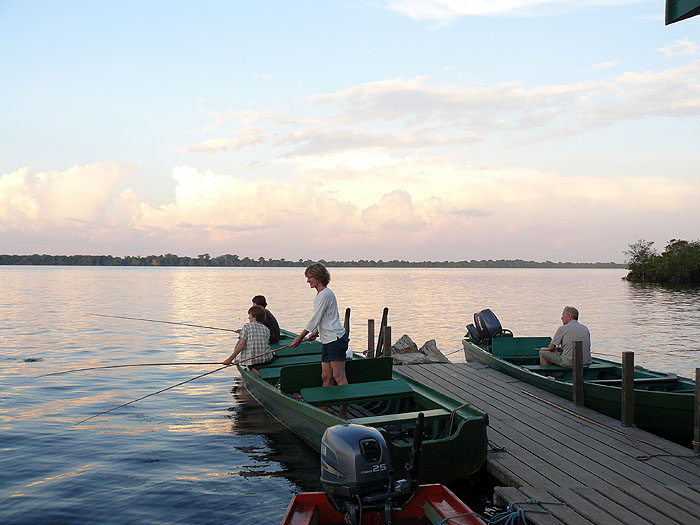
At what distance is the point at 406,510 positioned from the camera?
5508 mm

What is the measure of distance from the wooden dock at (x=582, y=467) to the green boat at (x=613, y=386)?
320 millimetres

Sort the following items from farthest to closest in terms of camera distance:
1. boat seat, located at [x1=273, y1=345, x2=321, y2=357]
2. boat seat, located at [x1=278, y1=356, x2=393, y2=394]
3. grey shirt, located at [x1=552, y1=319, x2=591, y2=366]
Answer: boat seat, located at [x1=273, y1=345, x2=321, y2=357] → grey shirt, located at [x1=552, y1=319, x2=591, y2=366] → boat seat, located at [x1=278, y1=356, x2=393, y2=394]

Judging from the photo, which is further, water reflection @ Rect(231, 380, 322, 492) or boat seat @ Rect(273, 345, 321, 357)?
boat seat @ Rect(273, 345, 321, 357)

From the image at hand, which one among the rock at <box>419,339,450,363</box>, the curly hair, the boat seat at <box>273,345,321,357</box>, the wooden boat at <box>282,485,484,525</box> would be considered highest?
the curly hair

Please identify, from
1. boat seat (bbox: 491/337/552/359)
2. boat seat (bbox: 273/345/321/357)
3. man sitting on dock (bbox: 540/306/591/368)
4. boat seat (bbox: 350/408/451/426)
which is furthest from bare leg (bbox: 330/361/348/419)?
boat seat (bbox: 491/337/552/359)

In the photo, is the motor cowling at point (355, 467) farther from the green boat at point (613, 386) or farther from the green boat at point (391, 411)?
the green boat at point (613, 386)

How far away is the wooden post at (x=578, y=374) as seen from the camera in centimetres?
1022

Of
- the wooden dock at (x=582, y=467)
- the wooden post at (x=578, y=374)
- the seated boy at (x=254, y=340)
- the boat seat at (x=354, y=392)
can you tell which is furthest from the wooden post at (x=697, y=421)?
the seated boy at (x=254, y=340)

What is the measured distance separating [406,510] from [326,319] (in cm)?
379

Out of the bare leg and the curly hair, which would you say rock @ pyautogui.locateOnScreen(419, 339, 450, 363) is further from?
the curly hair

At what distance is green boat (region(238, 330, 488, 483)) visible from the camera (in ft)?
23.6

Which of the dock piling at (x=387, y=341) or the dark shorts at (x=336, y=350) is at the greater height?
the dark shorts at (x=336, y=350)

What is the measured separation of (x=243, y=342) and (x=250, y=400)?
3354 mm

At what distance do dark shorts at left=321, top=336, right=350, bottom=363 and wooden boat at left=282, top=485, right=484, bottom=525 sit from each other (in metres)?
3.45
